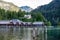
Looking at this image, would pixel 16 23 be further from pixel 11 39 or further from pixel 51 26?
pixel 11 39

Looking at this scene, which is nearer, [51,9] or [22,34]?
[22,34]

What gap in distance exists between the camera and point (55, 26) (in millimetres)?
9984

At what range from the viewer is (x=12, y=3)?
1288 centimetres

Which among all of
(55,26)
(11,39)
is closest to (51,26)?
(55,26)

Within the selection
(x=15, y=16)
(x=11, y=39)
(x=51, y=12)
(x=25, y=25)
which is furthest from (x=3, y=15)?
(x=11, y=39)

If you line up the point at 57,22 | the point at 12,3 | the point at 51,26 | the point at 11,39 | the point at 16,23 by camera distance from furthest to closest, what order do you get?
the point at 12,3
the point at 57,22
the point at 51,26
the point at 16,23
the point at 11,39

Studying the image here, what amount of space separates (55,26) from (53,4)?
16.7 ft

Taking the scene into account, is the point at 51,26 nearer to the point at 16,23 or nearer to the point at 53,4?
the point at 16,23

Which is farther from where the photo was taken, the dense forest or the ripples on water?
the dense forest

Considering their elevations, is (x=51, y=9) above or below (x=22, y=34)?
above

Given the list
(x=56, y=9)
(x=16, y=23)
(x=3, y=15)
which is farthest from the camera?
(x=56, y=9)

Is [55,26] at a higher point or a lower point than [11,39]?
lower

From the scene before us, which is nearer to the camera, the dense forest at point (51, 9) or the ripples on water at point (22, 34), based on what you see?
the ripples on water at point (22, 34)

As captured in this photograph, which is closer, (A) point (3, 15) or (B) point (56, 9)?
(A) point (3, 15)
